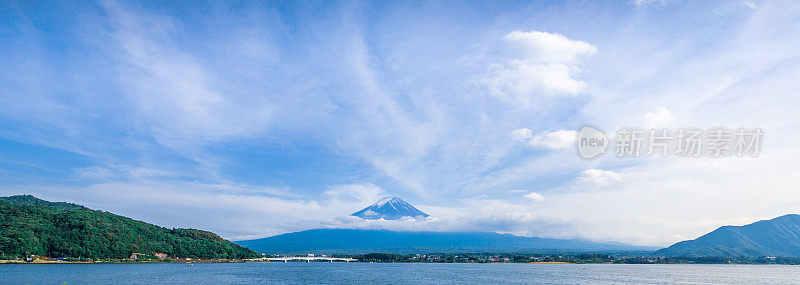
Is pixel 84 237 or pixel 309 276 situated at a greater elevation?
pixel 84 237

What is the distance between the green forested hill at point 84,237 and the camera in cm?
10156

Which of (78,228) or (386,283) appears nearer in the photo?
(386,283)

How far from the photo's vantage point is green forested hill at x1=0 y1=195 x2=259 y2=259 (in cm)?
10156

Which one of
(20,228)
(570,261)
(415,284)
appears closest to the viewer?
(415,284)

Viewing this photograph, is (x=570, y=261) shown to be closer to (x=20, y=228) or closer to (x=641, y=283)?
(x=641, y=283)

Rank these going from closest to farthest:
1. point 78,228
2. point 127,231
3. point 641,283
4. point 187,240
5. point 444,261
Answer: point 641,283, point 78,228, point 127,231, point 187,240, point 444,261

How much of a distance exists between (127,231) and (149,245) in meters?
6.83

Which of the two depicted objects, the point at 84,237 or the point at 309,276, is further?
the point at 84,237

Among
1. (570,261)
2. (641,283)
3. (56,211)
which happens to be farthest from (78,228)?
(570,261)

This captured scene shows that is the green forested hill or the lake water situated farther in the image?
the green forested hill

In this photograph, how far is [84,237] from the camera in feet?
370

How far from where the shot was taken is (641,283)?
73500 mm

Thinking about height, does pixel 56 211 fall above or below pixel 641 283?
above

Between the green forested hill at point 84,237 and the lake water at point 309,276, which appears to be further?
the green forested hill at point 84,237
